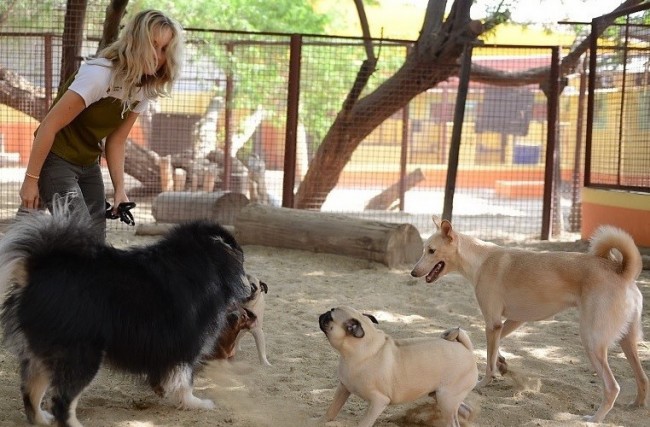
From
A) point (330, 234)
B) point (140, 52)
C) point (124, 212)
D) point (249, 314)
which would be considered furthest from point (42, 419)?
point (330, 234)

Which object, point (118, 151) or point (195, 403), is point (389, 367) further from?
point (118, 151)

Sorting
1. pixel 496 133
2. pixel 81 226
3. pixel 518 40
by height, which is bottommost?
pixel 81 226

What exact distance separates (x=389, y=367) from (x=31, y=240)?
1.73 metres

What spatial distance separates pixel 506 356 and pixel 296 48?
19.0 feet

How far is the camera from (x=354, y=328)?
12.5ft

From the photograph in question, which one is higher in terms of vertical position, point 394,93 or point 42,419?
point 394,93

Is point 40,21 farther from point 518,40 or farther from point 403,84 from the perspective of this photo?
point 518,40

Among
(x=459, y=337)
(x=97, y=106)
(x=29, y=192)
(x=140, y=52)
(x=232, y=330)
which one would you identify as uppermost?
(x=140, y=52)

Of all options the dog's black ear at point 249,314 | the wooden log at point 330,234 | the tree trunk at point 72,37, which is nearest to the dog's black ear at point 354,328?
the dog's black ear at point 249,314

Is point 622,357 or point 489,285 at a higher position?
point 489,285

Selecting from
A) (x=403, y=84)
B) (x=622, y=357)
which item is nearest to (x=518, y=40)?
(x=403, y=84)

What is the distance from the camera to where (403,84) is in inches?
443

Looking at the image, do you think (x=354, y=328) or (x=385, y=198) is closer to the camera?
(x=354, y=328)

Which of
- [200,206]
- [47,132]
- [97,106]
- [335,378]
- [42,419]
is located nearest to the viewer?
[42,419]
